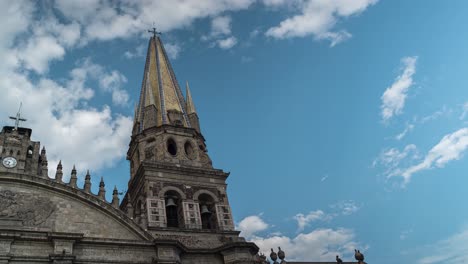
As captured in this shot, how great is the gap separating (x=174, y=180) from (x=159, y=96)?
7.92m

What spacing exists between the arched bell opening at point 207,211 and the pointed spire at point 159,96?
5786 millimetres

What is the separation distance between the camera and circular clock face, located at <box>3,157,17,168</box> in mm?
21875

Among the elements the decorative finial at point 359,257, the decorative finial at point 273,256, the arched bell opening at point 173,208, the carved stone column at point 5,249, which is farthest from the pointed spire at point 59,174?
the decorative finial at point 359,257

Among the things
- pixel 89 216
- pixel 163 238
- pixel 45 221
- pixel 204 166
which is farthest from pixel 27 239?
pixel 204 166

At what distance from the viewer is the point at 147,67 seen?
34781 mm

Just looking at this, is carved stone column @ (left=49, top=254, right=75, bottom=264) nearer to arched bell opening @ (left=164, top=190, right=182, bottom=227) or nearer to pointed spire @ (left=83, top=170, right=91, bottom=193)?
pointed spire @ (left=83, top=170, right=91, bottom=193)

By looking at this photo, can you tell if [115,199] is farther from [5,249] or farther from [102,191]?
[5,249]

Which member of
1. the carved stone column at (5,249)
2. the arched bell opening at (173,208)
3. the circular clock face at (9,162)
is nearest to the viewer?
the carved stone column at (5,249)

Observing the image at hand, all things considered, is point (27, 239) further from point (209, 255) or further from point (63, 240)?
point (209, 255)

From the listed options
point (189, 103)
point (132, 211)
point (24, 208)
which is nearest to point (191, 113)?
point (189, 103)

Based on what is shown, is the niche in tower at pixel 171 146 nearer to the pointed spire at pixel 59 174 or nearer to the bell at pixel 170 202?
the bell at pixel 170 202

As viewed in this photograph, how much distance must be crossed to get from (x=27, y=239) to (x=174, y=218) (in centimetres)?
820

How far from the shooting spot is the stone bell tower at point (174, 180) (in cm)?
2383

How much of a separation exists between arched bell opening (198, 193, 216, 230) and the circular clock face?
399 inches
